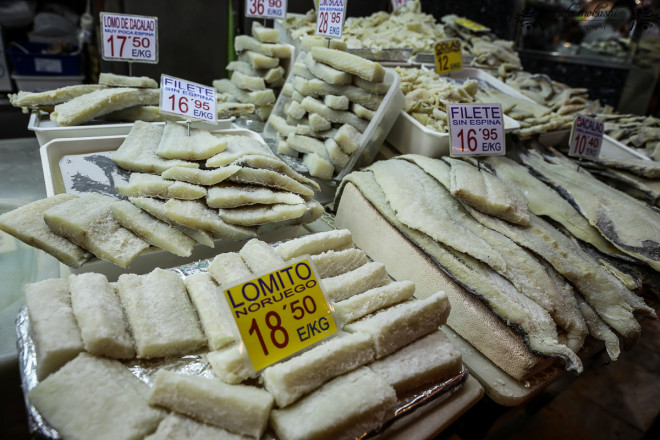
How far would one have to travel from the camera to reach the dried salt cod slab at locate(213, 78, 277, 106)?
2955mm

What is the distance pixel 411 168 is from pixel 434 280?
0.65 meters

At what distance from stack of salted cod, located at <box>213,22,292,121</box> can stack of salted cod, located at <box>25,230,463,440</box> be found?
184cm

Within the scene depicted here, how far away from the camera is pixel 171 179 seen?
176 centimetres

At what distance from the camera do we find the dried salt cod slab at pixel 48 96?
2.20 metres

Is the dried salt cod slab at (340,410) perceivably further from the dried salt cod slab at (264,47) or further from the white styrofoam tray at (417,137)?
the dried salt cod slab at (264,47)

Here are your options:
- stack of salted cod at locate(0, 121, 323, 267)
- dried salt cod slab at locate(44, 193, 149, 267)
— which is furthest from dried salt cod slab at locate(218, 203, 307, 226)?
dried salt cod slab at locate(44, 193, 149, 267)

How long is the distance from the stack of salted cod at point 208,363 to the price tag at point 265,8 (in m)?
2.46

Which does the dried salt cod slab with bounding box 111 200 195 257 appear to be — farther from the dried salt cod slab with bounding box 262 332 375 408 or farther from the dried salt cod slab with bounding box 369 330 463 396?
the dried salt cod slab with bounding box 369 330 463 396

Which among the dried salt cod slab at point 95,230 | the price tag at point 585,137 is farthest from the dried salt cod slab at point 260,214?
the price tag at point 585,137

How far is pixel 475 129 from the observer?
7.28ft

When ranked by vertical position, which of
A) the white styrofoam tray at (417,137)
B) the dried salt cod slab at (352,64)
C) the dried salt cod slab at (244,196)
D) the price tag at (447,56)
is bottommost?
the dried salt cod slab at (244,196)

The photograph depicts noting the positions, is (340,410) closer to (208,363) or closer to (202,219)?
(208,363)

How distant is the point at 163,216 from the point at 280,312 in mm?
724

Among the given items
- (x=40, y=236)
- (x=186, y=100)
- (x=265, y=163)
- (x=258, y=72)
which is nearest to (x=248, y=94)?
(x=258, y=72)
